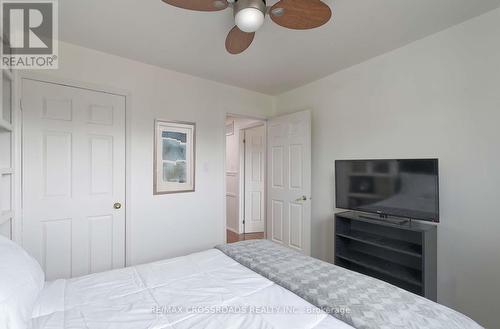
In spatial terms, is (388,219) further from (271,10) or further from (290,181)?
(271,10)

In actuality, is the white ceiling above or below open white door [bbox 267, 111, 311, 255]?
above

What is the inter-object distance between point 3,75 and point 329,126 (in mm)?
2889

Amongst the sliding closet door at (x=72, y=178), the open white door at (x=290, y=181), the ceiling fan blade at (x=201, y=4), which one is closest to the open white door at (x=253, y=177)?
the open white door at (x=290, y=181)

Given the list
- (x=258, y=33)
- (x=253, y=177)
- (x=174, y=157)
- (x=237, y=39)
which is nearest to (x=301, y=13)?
(x=237, y=39)

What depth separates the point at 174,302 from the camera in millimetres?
1074

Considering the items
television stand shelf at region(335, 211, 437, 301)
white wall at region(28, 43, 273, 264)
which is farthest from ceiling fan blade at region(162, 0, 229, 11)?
television stand shelf at region(335, 211, 437, 301)

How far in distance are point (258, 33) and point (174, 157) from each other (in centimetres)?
154

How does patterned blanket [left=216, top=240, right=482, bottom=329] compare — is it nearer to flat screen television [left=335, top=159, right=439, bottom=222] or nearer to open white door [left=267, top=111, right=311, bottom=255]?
flat screen television [left=335, top=159, right=439, bottom=222]

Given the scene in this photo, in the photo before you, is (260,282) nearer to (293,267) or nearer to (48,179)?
(293,267)

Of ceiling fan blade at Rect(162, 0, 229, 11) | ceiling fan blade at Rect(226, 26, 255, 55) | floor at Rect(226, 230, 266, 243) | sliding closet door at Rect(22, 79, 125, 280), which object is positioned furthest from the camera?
floor at Rect(226, 230, 266, 243)

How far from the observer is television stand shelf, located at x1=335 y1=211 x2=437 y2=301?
6.06 ft

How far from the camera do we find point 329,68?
2.61 meters

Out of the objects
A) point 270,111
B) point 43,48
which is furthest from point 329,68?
point 43,48

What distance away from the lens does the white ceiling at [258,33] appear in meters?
1.65
